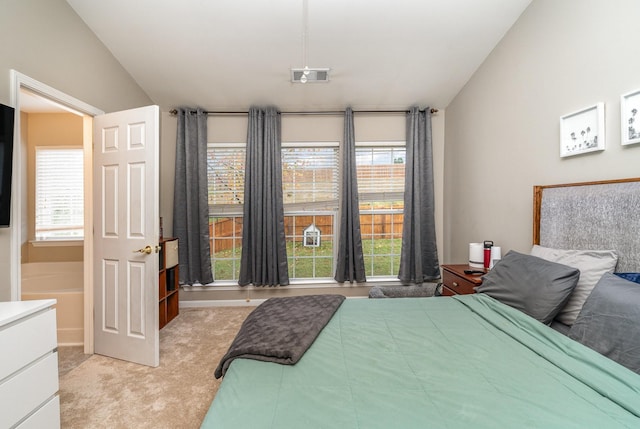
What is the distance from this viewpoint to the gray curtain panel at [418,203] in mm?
3434

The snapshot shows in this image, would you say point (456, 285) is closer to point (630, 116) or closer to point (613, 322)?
point (613, 322)

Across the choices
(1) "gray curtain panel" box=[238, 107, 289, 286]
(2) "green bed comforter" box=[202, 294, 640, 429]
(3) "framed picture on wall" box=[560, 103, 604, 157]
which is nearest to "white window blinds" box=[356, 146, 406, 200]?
(1) "gray curtain panel" box=[238, 107, 289, 286]

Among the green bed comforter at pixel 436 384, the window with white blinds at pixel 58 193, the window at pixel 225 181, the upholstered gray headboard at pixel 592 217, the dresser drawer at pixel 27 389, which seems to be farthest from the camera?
the window at pixel 225 181

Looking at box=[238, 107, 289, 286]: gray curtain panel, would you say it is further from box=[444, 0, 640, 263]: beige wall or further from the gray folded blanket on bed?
box=[444, 0, 640, 263]: beige wall

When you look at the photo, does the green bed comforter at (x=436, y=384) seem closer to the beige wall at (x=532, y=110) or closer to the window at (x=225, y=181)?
the beige wall at (x=532, y=110)

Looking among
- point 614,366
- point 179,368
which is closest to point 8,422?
point 179,368

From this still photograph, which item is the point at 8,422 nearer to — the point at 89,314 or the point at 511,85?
the point at 89,314

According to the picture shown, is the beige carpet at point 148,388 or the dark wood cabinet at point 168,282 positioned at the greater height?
the dark wood cabinet at point 168,282

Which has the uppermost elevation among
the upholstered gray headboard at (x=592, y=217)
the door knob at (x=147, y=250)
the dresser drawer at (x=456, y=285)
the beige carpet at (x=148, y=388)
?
the upholstered gray headboard at (x=592, y=217)

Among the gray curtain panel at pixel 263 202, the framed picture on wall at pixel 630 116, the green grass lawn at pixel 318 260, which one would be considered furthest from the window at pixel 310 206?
the framed picture on wall at pixel 630 116

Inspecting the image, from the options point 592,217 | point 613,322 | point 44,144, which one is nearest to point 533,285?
point 613,322

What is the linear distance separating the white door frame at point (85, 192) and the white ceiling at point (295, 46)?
0.78 meters

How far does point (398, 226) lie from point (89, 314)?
356cm

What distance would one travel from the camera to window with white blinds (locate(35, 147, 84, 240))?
11.4 ft
